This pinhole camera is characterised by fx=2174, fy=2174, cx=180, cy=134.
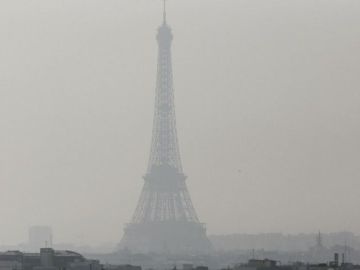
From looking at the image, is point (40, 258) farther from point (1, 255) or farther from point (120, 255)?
point (120, 255)

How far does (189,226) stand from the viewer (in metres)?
192

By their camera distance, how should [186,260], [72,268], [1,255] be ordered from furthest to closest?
[186,260] < [1,255] < [72,268]

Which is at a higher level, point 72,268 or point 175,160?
point 175,160

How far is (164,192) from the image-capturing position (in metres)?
192

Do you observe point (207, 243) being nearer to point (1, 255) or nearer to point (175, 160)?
point (175, 160)

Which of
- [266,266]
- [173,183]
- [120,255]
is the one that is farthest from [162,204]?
[266,266]

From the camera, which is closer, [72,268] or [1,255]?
[72,268]

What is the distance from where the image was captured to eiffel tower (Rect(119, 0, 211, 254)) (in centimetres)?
19150

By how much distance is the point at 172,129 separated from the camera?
193 metres

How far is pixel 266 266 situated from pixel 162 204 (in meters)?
78.4

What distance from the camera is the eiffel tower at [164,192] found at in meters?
192

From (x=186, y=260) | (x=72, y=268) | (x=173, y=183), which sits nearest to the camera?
(x=72, y=268)

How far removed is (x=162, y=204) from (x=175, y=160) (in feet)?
13.5

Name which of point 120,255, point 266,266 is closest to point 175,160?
point 120,255
